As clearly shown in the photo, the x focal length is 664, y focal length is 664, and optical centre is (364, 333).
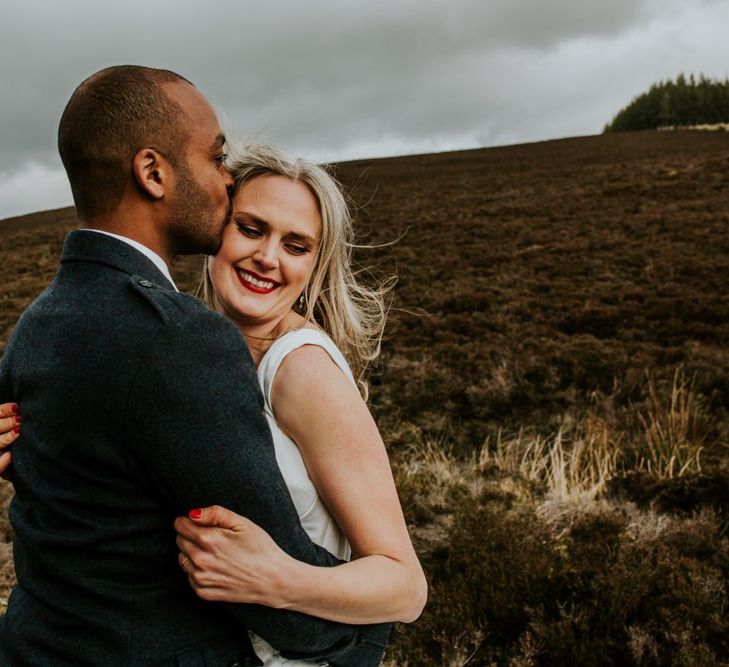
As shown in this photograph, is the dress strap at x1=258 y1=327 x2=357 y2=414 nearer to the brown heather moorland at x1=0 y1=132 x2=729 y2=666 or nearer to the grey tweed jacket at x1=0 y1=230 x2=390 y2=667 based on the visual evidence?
the grey tweed jacket at x1=0 y1=230 x2=390 y2=667

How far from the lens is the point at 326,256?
2215 millimetres

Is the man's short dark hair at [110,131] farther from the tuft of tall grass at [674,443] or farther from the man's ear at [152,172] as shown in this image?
the tuft of tall grass at [674,443]

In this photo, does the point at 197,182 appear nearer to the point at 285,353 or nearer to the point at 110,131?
the point at 110,131

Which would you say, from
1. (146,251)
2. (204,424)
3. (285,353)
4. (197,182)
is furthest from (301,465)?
(197,182)

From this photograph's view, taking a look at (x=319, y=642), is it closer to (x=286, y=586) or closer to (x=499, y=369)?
(x=286, y=586)

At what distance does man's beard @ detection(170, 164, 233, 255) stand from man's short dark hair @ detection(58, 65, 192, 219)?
0.20 ft

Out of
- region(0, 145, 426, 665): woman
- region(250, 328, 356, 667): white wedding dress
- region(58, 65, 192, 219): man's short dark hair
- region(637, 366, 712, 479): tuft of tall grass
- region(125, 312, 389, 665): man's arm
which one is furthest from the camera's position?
region(637, 366, 712, 479): tuft of tall grass

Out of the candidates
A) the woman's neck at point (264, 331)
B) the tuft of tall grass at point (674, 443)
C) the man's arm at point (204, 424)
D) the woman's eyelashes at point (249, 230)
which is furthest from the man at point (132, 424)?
the tuft of tall grass at point (674, 443)

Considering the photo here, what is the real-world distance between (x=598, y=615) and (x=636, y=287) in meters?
10.3

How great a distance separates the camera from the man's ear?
4.70 ft

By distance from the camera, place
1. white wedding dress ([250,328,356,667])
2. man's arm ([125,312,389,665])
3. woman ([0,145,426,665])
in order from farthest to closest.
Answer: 1. white wedding dress ([250,328,356,667])
2. woman ([0,145,426,665])
3. man's arm ([125,312,389,665])

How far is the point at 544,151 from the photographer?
1407 inches

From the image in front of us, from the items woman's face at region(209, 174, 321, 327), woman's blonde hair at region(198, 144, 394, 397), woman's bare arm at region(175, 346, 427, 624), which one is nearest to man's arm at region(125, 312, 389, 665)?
woman's bare arm at region(175, 346, 427, 624)

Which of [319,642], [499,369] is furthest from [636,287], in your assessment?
Answer: [319,642]
